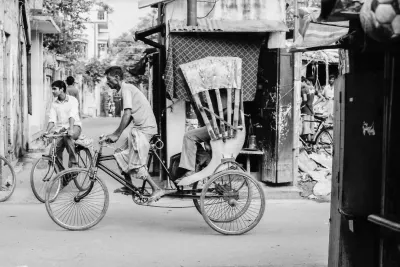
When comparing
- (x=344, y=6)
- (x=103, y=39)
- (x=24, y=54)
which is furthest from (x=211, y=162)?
(x=103, y=39)

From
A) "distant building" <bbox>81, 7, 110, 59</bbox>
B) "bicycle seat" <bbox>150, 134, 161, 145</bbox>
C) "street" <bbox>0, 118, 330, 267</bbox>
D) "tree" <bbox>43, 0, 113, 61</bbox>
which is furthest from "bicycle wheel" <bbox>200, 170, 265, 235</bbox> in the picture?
"distant building" <bbox>81, 7, 110, 59</bbox>

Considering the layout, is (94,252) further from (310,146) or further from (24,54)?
(24,54)

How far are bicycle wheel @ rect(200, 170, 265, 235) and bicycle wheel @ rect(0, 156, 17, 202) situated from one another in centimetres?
349

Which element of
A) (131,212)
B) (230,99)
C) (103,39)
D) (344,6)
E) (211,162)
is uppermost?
(103,39)

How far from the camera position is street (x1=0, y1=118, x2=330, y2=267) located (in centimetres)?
666

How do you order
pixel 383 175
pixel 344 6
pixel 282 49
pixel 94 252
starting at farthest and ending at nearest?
pixel 282 49 < pixel 94 252 < pixel 383 175 < pixel 344 6

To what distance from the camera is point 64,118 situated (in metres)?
10.4

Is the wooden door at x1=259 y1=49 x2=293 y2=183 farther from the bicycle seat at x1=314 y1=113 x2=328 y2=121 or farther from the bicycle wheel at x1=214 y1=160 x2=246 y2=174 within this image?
the bicycle seat at x1=314 y1=113 x2=328 y2=121

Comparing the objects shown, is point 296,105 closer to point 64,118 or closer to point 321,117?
point 64,118

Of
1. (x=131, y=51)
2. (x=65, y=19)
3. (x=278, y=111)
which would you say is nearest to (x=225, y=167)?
(x=278, y=111)

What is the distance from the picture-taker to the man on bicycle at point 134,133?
313 inches

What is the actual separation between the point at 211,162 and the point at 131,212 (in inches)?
70.0

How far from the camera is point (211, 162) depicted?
8297 millimetres

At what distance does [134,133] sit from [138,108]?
1.14 feet
